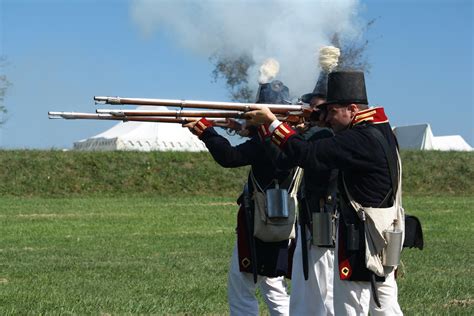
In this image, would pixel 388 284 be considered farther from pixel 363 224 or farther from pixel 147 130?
pixel 147 130

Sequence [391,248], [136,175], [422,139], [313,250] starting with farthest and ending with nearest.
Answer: [422,139] → [136,175] → [313,250] → [391,248]

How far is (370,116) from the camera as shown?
213 inches

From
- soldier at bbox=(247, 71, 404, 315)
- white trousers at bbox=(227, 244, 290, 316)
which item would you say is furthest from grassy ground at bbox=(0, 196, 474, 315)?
soldier at bbox=(247, 71, 404, 315)

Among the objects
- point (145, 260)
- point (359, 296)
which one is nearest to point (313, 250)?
point (359, 296)

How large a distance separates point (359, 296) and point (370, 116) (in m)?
1.03

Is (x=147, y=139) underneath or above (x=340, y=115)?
above

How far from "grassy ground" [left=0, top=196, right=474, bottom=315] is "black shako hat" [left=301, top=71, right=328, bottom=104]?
2504 millimetres

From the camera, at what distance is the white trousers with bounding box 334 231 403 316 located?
5363 mm

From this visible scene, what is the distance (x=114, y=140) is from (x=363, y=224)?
33.3 meters

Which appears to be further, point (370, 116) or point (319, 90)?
point (319, 90)

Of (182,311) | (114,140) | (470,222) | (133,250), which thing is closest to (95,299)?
(182,311)

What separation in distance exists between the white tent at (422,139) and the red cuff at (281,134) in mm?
35825

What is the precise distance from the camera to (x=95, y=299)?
8680mm

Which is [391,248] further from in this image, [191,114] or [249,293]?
[191,114]
